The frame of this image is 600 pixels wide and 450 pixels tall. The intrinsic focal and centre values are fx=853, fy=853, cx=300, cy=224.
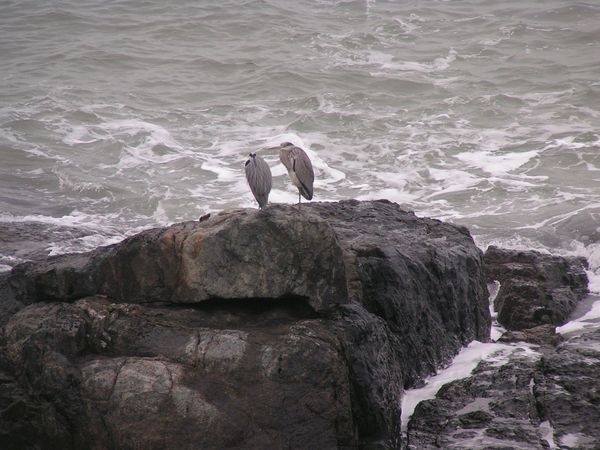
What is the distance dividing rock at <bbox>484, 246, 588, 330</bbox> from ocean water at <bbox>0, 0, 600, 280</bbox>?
1.41ft

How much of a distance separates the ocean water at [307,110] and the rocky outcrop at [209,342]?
115 inches

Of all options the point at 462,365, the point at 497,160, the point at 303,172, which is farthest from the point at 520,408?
the point at 497,160

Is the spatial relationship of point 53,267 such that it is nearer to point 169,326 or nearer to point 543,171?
point 169,326

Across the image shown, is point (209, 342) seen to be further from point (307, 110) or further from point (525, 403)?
point (307, 110)

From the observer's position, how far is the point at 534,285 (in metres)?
8.02

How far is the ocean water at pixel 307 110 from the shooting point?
1154cm

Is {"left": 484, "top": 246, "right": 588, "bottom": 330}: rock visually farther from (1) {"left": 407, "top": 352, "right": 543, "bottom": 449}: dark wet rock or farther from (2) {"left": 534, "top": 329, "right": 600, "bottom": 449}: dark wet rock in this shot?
(1) {"left": 407, "top": 352, "right": 543, "bottom": 449}: dark wet rock

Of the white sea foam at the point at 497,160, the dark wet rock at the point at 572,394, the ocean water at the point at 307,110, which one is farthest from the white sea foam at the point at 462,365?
the white sea foam at the point at 497,160

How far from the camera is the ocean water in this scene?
11.5 metres

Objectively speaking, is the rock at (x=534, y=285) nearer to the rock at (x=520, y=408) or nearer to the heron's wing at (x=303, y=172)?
the rock at (x=520, y=408)

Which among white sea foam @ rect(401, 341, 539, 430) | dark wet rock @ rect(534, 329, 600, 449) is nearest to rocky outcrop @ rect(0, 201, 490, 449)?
white sea foam @ rect(401, 341, 539, 430)

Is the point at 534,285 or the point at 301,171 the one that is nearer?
the point at 301,171

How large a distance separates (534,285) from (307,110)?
8.73m

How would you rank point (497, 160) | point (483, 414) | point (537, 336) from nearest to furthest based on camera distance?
1. point (483, 414)
2. point (537, 336)
3. point (497, 160)
